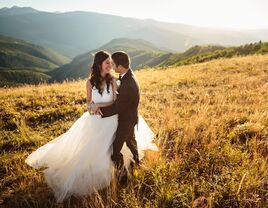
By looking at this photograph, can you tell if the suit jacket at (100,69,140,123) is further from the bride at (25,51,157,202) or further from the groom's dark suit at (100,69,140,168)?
the bride at (25,51,157,202)

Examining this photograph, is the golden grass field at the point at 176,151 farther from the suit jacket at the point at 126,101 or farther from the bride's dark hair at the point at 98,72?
the bride's dark hair at the point at 98,72

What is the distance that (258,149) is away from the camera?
5.75 meters

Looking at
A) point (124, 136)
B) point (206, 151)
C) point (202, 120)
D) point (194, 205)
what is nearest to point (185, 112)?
point (202, 120)

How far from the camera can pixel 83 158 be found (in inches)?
202

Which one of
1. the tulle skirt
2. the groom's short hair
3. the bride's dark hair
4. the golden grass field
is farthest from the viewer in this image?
the bride's dark hair

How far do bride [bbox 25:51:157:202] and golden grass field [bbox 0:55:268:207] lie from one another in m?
0.21

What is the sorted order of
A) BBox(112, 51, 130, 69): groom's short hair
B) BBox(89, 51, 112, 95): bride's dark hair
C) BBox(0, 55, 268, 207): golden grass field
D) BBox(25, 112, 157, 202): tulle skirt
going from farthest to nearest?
BBox(89, 51, 112, 95): bride's dark hair < BBox(25, 112, 157, 202): tulle skirt < BBox(112, 51, 130, 69): groom's short hair < BBox(0, 55, 268, 207): golden grass field

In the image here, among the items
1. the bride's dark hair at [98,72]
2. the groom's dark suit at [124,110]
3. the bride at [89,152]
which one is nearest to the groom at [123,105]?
the groom's dark suit at [124,110]

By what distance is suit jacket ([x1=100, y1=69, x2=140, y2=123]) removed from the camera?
480 cm

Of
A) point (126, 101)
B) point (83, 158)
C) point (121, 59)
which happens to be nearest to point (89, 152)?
point (83, 158)

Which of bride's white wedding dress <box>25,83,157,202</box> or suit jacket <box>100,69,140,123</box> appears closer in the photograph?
suit jacket <box>100,69,140,123</box>

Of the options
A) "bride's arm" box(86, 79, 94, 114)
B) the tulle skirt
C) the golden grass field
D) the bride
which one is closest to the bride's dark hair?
the bride

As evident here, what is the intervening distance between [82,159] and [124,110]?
3.85ft

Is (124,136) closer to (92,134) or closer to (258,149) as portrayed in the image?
(92,134)
